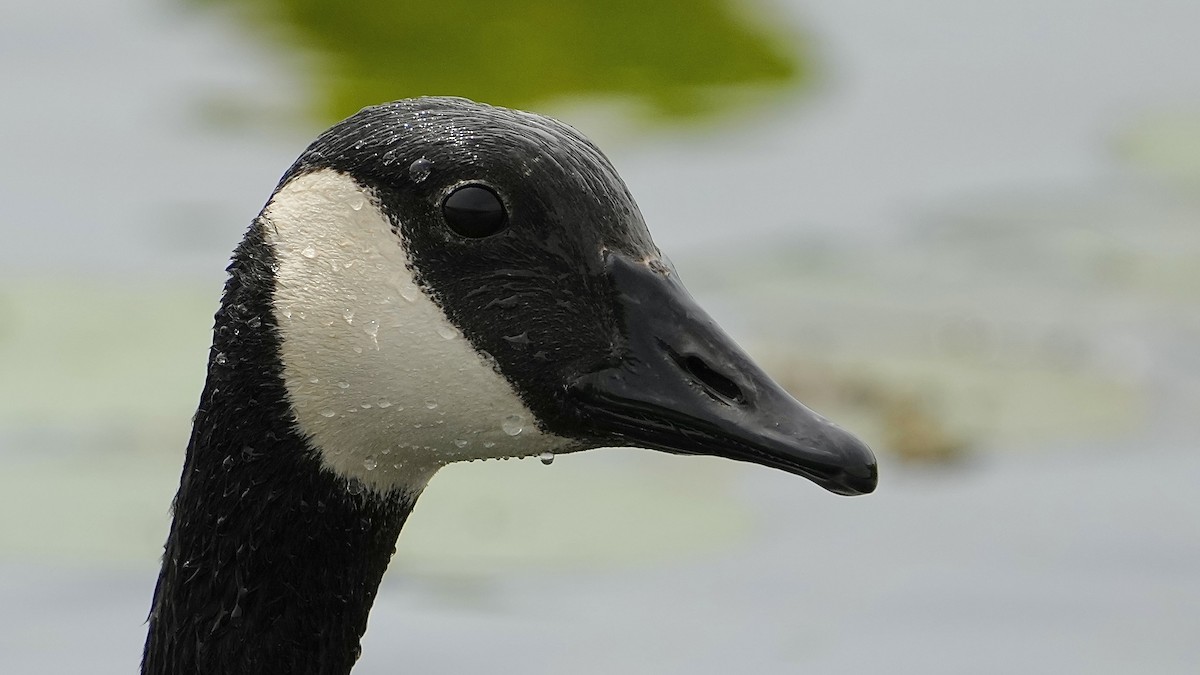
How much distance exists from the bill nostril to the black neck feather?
22.3 inches

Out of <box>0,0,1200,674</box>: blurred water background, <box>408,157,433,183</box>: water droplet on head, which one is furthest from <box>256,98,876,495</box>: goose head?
<box>0,0,1200,674</box>: blurred water background

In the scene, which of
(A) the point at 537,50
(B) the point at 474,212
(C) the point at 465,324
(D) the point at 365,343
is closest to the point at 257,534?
(D) the point at 365,343

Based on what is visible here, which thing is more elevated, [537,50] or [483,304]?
[537,50]

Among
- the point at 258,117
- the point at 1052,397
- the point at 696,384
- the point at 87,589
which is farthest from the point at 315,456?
the point at 258,117

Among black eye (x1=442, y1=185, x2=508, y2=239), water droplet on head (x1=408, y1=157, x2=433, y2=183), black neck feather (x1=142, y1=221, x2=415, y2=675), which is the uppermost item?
water droplet on head (x1=408, y1=157, x2=433, y2=183)

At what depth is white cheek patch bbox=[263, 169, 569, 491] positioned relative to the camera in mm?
3180

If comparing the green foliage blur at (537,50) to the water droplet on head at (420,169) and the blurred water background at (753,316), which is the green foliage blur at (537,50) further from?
the water droplet on head at (420,169)

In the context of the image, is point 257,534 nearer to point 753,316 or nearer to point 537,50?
point 753,316

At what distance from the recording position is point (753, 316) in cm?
706

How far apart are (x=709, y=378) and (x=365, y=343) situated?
21.2 inches

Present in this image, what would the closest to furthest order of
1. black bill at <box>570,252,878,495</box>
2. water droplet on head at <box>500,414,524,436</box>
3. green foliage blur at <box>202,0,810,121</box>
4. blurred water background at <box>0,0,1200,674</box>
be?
black bill at <box>570,252,878,495</box>, water droplet on head at <box>500,414,524,436</box>, blurred water background at <box>0,0,1200,674</box>, green foliage blur at <box>202,0,810,121</box>

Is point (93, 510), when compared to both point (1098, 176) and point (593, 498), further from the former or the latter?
point (1098, 176)

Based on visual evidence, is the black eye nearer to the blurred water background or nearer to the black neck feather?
the black neck feather

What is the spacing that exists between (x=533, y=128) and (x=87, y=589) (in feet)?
9.60
